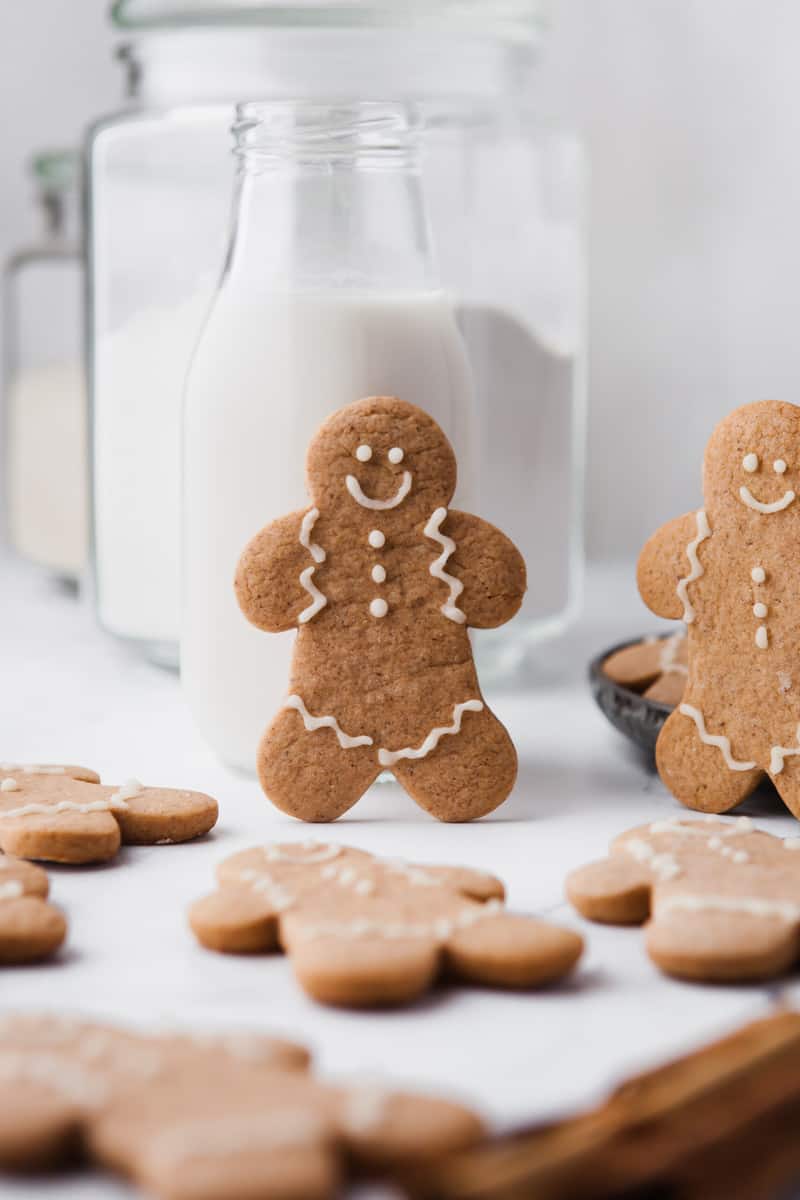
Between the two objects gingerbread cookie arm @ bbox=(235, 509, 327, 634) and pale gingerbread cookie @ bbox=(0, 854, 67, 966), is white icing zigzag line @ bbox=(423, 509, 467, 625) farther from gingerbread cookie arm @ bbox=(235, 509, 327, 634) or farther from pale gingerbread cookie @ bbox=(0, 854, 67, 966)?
pale gingerbread cookie @ bbox=(0, 854, 67, 966)

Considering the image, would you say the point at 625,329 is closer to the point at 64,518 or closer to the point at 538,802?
the point at 64,518

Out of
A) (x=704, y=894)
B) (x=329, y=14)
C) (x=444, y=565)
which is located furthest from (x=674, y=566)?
(x=329, y=14)

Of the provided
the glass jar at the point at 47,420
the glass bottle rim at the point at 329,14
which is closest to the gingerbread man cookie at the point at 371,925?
the glass bottle rim at the point at 329,14

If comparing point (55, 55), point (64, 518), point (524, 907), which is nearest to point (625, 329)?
point (64, 518)

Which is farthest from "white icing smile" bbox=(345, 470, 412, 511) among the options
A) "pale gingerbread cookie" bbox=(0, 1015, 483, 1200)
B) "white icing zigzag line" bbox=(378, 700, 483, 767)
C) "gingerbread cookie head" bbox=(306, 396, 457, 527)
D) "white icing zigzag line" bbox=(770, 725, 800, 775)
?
"pale gingerbread cookie" bbox=(0, 1015, 483, 1200)

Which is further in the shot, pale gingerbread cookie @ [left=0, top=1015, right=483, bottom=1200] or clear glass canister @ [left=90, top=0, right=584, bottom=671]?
clear glass canister @ [left=90, top=0, right=584, bottom=671]

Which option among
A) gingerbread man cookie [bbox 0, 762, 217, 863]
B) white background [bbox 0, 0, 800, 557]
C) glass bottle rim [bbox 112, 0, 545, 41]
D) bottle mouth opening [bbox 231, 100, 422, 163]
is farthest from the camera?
white background [bbox 0, 0, 800, 557]
